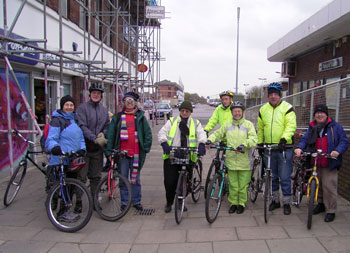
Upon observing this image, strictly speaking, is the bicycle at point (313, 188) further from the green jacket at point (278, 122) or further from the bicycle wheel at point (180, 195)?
the bicycle wheel at point (180, 195)

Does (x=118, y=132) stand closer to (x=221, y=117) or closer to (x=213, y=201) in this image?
(x=213, y=201)

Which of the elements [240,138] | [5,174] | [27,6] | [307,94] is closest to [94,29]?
[27,6]

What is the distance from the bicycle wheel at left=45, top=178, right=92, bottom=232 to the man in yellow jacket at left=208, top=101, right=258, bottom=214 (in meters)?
1.97

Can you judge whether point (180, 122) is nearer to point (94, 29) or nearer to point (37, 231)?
point (37, 231)

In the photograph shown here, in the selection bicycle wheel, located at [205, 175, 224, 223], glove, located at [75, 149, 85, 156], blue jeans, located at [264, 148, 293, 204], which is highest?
glove, located at [75, 149, 85, 156]

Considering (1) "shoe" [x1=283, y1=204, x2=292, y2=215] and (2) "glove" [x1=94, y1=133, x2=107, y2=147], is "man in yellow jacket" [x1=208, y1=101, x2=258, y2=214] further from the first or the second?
(2) "glove" [x1=94, y1=133, x2=107, y2=147]

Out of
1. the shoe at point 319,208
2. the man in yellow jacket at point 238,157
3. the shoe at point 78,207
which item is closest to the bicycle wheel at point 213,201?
the man in yellow jacket at point 238,157

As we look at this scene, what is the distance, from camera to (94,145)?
15.4ft

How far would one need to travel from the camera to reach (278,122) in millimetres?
4539

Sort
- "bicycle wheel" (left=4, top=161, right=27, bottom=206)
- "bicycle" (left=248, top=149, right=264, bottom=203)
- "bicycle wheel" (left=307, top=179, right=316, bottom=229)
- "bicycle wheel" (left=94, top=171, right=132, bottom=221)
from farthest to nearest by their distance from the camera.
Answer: "bicycle" (left=248, top=149, right=264, bottom=203) → "bicycle wheel" (left=4, top=161, right=27, bottom=206) → "bicycle wheel" (left=94, top=171, right=132, bottom=221) → "bicycle wheel" (left=307, top=179, right=316, bottom=229)

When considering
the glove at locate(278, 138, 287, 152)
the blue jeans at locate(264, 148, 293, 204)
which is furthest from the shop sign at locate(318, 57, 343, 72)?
the glove at locate(278, 138, 287, 152)

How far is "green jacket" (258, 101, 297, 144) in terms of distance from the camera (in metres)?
4.44

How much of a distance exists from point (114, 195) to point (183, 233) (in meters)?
1.21

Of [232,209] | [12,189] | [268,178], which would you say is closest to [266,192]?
[268,178]
